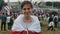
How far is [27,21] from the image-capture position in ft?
10.0

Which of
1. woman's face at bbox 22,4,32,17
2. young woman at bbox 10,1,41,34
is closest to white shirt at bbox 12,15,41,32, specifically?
young woman at bbox 10,1,41,34

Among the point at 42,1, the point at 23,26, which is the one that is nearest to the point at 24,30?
the point at 23,26

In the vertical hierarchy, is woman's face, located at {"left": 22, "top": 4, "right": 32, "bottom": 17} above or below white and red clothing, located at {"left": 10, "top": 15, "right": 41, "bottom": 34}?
above

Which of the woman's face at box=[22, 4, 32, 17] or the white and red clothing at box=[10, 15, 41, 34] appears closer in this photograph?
the woman's face at box=[22, 4, 32, 17]

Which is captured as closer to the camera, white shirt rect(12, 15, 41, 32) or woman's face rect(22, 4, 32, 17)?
woman's face rect(22, 4, 32, 17)

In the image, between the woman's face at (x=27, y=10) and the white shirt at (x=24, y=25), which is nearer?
the woman's face at (x=27, y=10)

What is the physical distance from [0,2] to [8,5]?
2012mm

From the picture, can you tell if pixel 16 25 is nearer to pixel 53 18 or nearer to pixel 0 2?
pixel 53 18

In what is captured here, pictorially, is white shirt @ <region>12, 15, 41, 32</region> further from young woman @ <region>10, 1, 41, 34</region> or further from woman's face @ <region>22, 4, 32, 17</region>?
woman's face @ <region>22, 4, 32, 17</region>

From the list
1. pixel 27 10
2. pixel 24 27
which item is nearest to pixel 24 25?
pixel 24 27

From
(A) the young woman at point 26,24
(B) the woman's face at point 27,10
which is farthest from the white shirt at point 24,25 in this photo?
(B) the woman's face at point 27,10

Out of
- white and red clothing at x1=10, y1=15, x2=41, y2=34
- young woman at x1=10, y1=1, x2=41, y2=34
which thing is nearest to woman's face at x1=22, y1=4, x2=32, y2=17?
young woman at x1=10, y1=1, x2=41, y2=34

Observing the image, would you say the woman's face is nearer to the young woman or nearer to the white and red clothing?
the young woman

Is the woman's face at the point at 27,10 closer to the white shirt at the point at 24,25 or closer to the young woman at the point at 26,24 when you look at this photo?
the young woman at the point at 26,24
